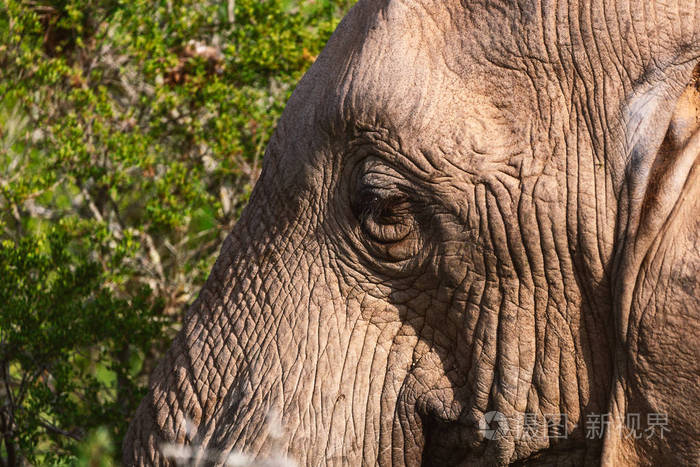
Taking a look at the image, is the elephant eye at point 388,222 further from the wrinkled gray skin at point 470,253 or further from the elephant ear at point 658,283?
the elephant ear at point 658,283

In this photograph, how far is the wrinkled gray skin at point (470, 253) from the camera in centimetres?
241

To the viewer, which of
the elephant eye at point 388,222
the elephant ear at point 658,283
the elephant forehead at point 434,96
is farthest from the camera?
the elephant eye at point 388,222

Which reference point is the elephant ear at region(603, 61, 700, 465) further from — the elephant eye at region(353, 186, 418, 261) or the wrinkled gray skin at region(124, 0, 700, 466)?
the elephant eye at region(353, 186, 418, 261)

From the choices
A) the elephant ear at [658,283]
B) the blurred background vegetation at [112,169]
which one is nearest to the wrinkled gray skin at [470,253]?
the elephant ear at [658,283]

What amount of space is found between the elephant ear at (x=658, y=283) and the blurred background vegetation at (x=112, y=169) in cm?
266

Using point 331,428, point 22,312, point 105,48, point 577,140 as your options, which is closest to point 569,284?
point 577,140

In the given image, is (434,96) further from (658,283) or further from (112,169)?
(112,169)

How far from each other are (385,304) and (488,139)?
1.80ft

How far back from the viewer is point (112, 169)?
5.37 m

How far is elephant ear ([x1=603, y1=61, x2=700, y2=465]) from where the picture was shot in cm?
232

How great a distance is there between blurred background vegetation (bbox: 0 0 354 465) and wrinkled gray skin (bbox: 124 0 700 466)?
6.38 feet

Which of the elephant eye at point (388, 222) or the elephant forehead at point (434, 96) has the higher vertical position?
the elephant forehead at point (434, 96)

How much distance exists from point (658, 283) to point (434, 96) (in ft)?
2.45

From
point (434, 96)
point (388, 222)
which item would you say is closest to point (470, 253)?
point (388, 222)
